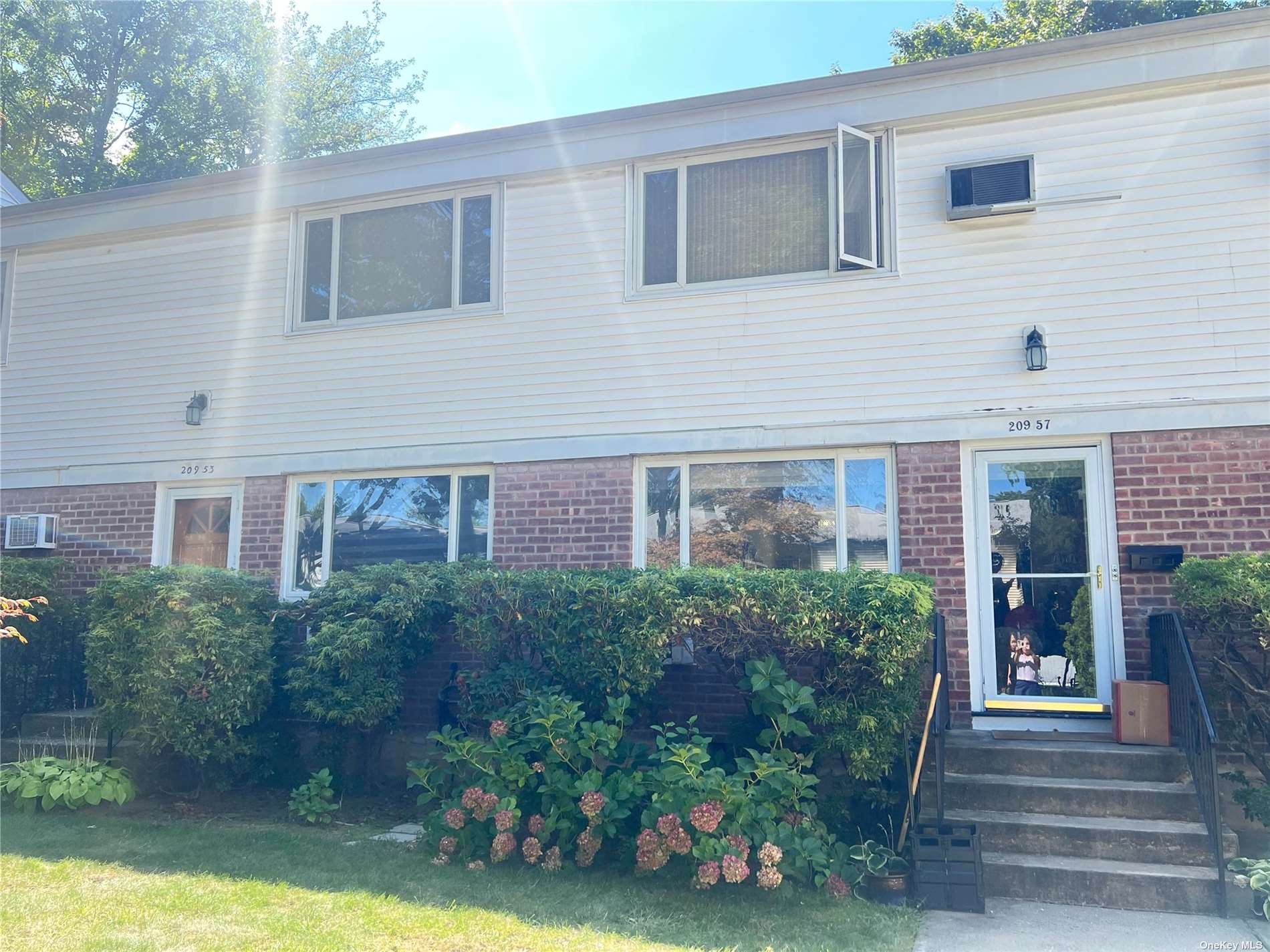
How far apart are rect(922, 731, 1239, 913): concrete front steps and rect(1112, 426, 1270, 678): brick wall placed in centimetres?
79

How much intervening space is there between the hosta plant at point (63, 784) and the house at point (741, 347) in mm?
2152

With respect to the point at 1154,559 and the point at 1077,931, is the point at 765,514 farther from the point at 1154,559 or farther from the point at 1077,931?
the point at 1077,931

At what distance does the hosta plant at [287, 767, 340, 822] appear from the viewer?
6.92 m

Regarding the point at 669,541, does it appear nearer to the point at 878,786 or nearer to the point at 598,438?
the point at 598,438

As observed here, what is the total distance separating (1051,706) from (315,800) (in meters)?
5.05

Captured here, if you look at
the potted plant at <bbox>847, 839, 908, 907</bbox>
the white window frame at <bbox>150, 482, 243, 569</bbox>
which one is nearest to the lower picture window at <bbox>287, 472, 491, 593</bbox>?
the white window frame at <bbox>150, 482, 243, 569</bbox>

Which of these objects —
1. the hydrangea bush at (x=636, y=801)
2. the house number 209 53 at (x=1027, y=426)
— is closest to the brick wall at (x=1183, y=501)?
the house number 209 53 at (x=1027, y=426)

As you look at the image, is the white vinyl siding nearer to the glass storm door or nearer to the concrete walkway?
the glass storm door

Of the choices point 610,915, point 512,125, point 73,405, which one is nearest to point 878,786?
point 610,915

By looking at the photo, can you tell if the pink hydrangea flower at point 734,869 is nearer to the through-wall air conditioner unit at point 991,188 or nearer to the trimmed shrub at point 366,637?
the trimmed shrub at point 366,637

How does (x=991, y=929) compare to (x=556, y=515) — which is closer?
(x=991, y=929)

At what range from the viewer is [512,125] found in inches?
336

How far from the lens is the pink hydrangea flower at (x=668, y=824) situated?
5.28 metres

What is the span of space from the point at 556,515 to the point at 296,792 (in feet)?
9.12
